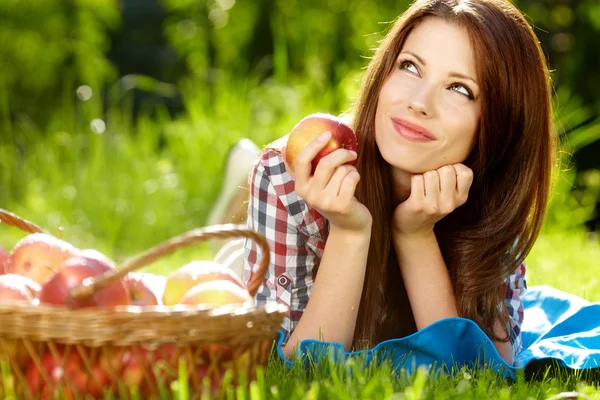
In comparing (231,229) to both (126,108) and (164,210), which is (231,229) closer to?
(164,210)

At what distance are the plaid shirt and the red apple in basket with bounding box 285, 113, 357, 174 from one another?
0.36 meters

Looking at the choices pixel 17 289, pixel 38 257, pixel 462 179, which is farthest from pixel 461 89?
pixel 17 289

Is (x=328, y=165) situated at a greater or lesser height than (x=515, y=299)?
greater

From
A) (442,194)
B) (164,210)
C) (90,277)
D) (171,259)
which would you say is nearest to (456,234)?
(442,194)

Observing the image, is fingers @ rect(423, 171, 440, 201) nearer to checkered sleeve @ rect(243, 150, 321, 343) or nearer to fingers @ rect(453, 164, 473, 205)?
fingers @ rect(453, 164, 473, 205)

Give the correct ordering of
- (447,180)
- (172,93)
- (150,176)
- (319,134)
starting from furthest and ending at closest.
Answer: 1. (172,93)
2. (150,176)
3. (447,180)
4. (319,134)

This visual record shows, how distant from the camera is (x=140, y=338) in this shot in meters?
1.76

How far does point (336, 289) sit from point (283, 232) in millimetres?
397

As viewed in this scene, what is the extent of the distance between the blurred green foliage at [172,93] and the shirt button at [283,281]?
2.73 metres

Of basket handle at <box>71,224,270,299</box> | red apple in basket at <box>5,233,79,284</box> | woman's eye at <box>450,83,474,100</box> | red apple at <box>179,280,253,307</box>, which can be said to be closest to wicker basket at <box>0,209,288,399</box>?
basket handle at <box>71,224,270,299</box>

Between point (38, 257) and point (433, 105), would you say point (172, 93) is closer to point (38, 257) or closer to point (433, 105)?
point (433, 105)

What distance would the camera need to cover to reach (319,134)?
8.05 feet

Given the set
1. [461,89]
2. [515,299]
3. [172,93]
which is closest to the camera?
[461,89]

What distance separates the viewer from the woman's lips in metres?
2.62
